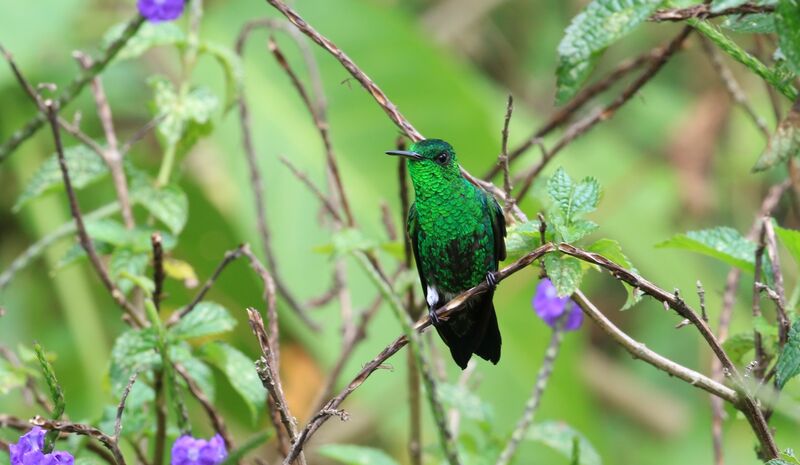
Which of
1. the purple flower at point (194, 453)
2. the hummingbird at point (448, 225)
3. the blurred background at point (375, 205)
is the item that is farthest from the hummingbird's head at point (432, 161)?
the blurred background at point (375, 205)

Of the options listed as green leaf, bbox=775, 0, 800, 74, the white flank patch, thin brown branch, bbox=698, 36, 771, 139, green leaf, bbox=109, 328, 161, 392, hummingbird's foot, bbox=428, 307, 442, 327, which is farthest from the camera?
thin brown branch, bbox=698, 36, 771, 139

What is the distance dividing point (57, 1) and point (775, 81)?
2706mm

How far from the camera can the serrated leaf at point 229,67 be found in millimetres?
2115

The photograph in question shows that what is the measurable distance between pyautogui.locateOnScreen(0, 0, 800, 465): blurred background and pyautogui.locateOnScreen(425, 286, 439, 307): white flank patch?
106 cm

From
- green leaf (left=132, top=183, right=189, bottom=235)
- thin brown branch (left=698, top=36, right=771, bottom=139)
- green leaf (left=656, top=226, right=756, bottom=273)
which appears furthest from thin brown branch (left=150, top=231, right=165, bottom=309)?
thin brown branch (left=698, top=36, right=771, bottom=139)

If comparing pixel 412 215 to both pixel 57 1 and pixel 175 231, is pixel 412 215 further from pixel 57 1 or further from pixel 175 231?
→ pixel 57 1

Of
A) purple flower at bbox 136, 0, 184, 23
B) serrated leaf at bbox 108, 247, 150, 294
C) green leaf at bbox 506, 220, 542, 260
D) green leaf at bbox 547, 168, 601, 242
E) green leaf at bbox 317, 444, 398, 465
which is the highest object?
purple flower at bbox 136, 0, 184, 23

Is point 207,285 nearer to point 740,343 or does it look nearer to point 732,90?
point 740,343

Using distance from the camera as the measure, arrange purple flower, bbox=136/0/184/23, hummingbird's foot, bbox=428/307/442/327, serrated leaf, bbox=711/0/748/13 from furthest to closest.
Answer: purple flower, bbox=136/0/184/23 < hummingbird's foot, bbox=428/307/442/327 < serrated leaf, bbox=711/0/748/13

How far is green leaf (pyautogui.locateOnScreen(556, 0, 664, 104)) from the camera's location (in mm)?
1504

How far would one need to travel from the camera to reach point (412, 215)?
2021mm

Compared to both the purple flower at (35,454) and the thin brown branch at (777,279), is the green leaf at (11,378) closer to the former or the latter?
the purple flower at (35,454)

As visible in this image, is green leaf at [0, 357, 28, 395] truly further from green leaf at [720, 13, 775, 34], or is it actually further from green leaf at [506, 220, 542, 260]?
green leaf at [720, 13, 775, 34]

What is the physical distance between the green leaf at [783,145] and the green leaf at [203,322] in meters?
0.85
